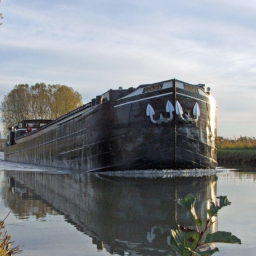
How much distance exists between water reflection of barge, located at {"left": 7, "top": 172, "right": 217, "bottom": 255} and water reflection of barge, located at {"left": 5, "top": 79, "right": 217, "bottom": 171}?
151 inches

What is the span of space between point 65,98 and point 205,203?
156ft

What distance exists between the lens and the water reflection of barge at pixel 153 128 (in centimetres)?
1473

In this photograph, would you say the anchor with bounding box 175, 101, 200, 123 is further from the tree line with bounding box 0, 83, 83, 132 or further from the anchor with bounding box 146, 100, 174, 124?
the tree line with bounding box 0, 83, 83, 132

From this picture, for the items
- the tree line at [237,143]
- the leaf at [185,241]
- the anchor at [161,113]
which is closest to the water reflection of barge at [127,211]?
the leaf at [185,241]

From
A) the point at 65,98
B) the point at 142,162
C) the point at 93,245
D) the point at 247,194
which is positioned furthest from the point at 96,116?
the point at 65,98

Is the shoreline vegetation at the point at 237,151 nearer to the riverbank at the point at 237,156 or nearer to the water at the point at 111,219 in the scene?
the riverbank at the point at 237,156

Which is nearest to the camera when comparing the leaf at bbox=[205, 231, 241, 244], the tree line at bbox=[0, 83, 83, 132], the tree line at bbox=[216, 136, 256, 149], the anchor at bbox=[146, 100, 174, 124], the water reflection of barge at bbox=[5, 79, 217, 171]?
the leaf at bbox=[205, 231, 241, 244]

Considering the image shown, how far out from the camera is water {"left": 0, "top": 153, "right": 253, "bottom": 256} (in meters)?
4.64

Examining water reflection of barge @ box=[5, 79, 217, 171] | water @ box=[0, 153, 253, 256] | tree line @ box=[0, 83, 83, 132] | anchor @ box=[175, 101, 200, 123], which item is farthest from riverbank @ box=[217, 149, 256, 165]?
tree line @ box=[0, 83, 83, 132]

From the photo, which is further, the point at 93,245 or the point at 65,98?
the point at 65,98

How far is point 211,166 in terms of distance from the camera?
53.3ft

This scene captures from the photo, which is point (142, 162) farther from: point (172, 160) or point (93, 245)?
point (93, 245)

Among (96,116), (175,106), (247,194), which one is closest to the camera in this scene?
(247,194)

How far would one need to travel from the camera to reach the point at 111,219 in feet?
20.6
